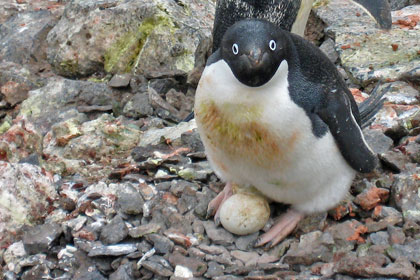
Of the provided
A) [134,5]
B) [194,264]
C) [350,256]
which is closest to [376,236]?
[350,256]

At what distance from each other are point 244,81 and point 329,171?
1.89 feet

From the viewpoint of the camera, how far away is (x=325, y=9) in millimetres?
5465

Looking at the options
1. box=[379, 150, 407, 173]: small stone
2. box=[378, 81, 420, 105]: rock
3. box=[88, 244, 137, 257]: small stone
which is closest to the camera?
box=[88, 244, 137, 257]: small stone

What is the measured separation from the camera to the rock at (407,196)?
2.93 meters

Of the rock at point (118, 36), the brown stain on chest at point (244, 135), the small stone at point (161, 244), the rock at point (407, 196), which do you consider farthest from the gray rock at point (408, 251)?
the rock at point (118, 36)

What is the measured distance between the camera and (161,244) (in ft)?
9.39

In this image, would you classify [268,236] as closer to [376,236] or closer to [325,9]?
[376,236]

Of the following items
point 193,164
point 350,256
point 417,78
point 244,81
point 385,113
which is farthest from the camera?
point 417,78

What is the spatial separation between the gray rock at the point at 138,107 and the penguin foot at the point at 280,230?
1545 millimetres

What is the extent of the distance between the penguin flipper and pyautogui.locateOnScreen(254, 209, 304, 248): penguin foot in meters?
0.33

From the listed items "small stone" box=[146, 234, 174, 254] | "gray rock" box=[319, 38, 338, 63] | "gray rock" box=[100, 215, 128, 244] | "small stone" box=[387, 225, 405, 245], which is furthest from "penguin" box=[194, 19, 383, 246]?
"gray rock" box=[319, 38, 338, 63]

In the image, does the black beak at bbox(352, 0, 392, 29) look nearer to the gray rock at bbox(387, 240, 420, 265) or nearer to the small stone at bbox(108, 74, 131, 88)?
the small stone at bbox(108, 74, 131, 88)

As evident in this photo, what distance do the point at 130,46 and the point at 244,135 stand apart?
2472 millimetres

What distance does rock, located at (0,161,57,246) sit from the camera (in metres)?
3.11
